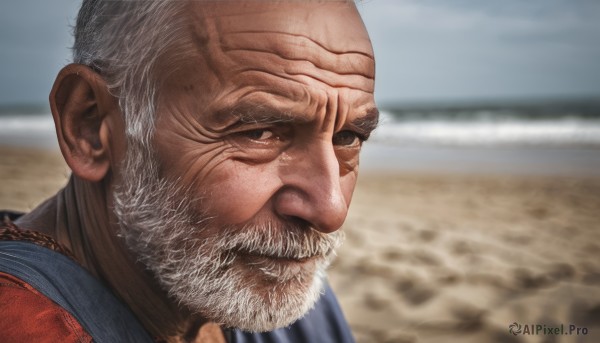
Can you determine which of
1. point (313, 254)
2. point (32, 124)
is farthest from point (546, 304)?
point (32, 124)

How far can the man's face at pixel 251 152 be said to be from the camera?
1.47m

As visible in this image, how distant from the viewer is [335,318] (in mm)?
2240

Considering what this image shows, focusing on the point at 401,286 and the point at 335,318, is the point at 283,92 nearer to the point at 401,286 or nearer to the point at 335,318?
the point at 335,318

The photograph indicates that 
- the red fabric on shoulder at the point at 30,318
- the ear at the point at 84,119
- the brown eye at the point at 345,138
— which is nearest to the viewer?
the red fabric on shoulder at the point at 30,318

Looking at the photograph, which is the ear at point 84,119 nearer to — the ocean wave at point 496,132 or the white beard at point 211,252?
the white beard at point 211,252

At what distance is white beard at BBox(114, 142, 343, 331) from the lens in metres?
1.52

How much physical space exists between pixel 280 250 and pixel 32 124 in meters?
27.7

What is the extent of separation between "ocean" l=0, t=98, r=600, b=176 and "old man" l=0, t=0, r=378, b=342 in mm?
8268

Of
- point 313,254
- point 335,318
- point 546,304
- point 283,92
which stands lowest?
point 546,304

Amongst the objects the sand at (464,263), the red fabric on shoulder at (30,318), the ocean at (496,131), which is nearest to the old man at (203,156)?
the red fabric on shoulder at (30,318)

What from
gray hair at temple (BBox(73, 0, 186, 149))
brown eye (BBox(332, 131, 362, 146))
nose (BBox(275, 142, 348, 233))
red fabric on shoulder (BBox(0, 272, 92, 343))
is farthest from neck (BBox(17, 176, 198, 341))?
brown eye (BBox(332, 131, 362, 146))

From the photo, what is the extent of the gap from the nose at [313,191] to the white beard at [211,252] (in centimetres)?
6

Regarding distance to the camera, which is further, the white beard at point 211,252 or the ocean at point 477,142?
the ocean at point 477,142

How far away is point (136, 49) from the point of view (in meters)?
1.52
